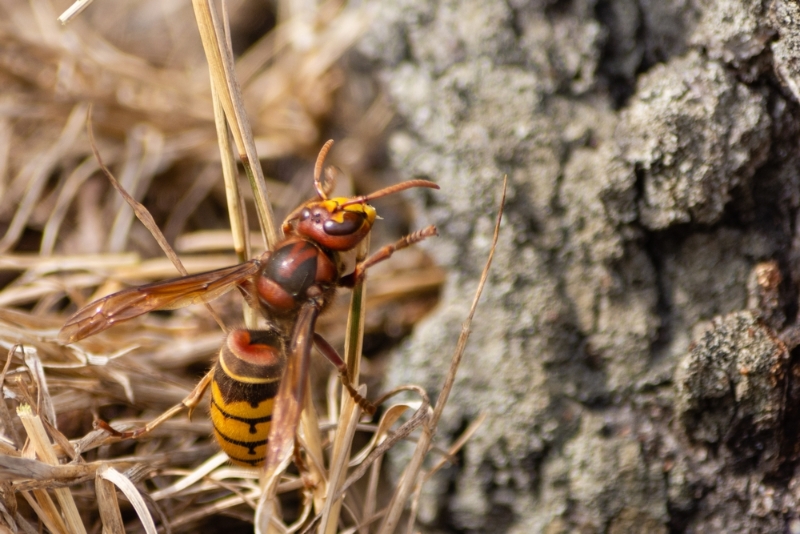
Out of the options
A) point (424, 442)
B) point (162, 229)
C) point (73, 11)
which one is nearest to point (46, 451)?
point (424, 442)

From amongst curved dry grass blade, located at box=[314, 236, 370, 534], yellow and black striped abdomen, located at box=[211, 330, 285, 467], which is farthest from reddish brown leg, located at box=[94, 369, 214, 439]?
curved dry grass blade, located at box=[314, 236, 370, 534]

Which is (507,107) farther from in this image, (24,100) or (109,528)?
(24,100)

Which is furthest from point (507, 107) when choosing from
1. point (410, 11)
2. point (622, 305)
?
point (622, 305)

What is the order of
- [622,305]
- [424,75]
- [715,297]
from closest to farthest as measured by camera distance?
[715,297], [622,305], [424,75]

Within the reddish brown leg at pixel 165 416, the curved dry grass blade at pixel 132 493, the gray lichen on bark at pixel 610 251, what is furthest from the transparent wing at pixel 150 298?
the gray lichen on bark at pixel 610 251

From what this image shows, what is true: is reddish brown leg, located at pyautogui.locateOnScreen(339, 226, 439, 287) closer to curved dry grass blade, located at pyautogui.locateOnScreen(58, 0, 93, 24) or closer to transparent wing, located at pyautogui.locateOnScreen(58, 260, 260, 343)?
transparent wing, located at pyautogui.locateOnScreen(58, 260, 260, 343)

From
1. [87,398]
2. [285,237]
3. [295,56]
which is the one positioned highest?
[295,56]
